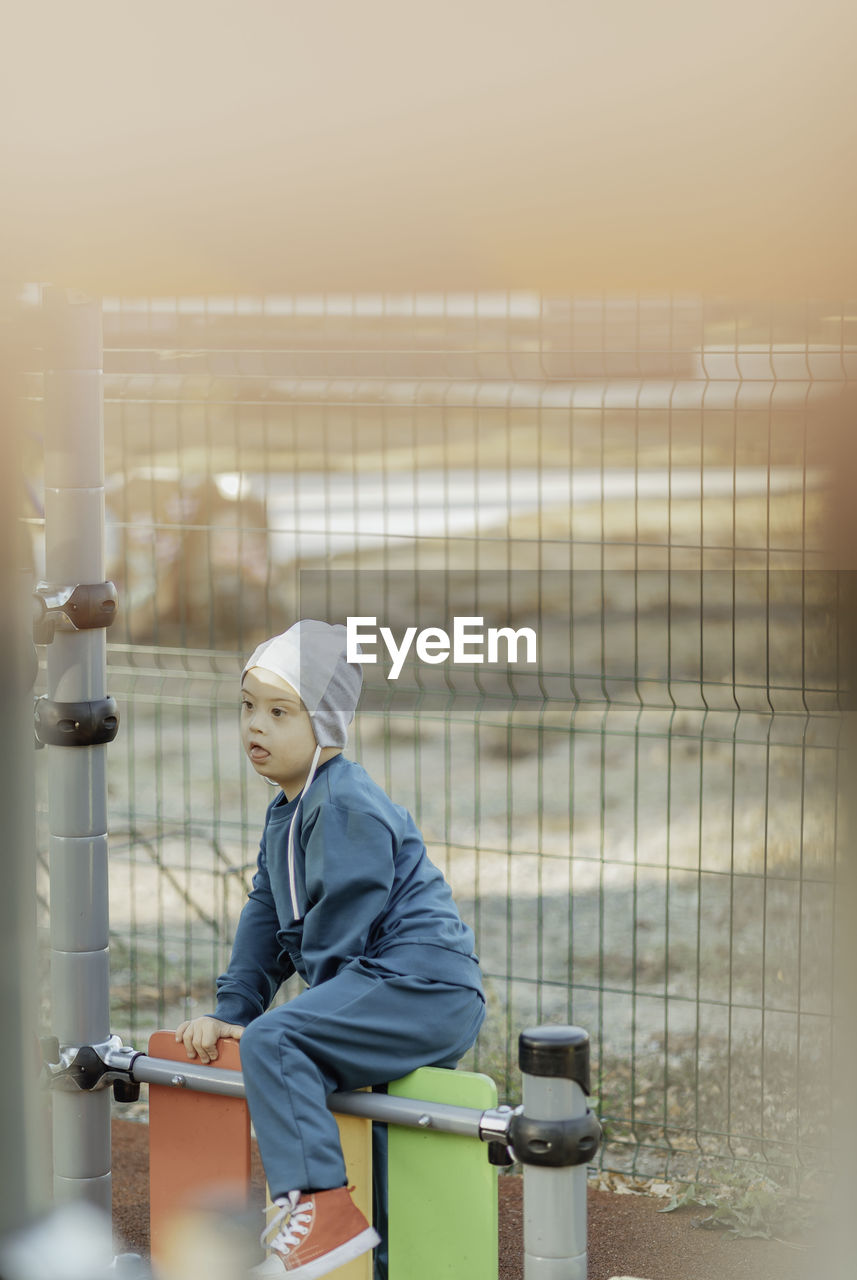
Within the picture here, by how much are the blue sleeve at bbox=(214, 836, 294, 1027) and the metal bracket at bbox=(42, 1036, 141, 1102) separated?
22cm

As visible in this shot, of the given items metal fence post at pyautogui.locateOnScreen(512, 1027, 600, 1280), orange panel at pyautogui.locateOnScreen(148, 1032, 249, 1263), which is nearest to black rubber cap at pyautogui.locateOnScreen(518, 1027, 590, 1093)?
metal fence post at pyautogui.locateOnScreen(512, 1027, 600, 1280)

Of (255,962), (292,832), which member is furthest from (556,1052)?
(255,962)

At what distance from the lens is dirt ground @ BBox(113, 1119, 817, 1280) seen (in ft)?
9.60

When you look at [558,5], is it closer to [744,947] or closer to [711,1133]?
[711,1133]

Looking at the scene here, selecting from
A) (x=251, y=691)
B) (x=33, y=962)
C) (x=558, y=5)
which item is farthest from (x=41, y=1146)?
(x=558, y=5)

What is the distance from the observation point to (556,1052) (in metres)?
1.84

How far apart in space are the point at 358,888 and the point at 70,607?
0.71 meters

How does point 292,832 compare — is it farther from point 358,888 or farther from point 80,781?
point 80,781

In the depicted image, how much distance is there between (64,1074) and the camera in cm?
244

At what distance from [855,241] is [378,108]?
0.98 feet

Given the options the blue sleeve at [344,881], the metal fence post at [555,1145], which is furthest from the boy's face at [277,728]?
the metal fence post at [555,1145]

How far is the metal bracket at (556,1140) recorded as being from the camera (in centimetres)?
187

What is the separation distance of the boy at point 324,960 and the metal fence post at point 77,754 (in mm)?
280

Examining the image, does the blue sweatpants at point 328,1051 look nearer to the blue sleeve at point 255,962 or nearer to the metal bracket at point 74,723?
the blue sleeve at point 255,962
